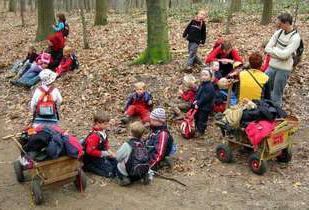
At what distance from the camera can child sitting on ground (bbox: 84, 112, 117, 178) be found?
25.0 ft

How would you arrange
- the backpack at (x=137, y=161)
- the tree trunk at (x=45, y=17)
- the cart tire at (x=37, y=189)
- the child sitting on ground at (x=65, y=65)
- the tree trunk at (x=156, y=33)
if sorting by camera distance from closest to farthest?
the cart tire at (x=37, y=189) → the backpack at (x=137, y=161) → the tree trunk at (x=156, y=33) → the child sitting on ground at (x=65, y=65) → the tree trunk at (x=45, y=17)

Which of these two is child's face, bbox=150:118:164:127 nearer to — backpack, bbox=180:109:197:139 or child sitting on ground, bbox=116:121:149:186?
child sitting on ground, bbox=116:121:149:186

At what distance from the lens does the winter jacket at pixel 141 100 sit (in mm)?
10141

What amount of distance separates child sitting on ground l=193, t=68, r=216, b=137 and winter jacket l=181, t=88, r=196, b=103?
4.06 ft

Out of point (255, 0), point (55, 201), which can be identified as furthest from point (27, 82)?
point (255, 0)

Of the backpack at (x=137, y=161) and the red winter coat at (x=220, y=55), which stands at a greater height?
the red winter coat at (x=220, y=55)

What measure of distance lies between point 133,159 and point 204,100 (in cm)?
259

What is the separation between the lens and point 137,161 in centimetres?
738

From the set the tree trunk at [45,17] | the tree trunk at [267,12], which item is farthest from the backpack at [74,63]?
the tree trunk at [267,12]

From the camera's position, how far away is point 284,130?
7.88 m

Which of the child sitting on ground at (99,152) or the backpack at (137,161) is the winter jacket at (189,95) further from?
the backpack at (137,161)

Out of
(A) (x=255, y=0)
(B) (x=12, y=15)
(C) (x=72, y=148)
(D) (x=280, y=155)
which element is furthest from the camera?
(B) (x=12, y=15)

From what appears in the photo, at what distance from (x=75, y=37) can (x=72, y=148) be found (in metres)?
13.5

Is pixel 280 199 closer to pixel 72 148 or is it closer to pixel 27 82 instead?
pixel 72 148
